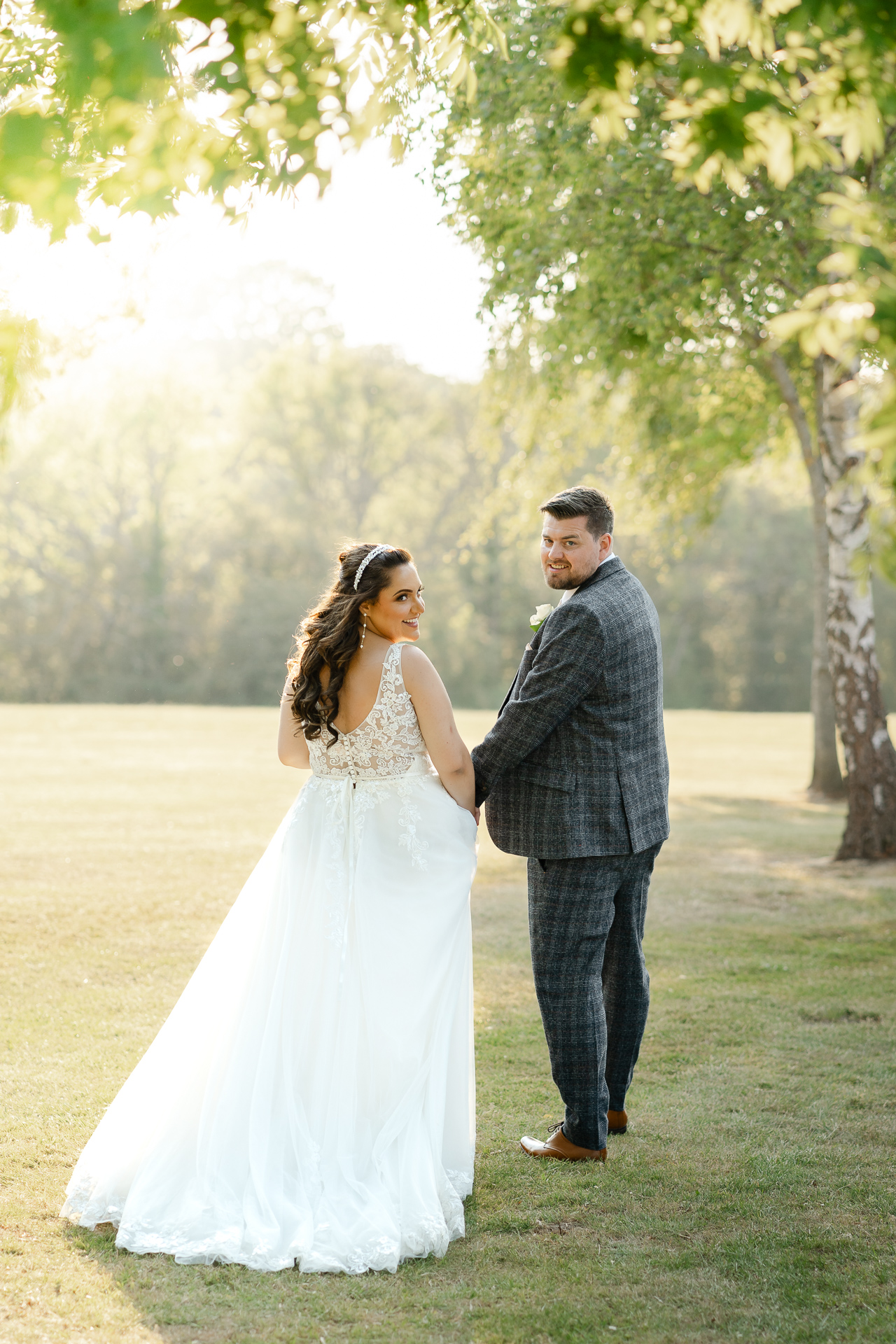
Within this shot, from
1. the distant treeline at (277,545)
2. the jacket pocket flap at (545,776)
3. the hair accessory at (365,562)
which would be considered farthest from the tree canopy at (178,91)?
the distant treeline at (277,545)

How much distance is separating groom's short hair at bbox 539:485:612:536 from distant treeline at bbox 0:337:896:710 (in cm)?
3310

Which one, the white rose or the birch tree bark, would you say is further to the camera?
the birch tree bark

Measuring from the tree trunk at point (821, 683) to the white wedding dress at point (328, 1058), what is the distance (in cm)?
1159

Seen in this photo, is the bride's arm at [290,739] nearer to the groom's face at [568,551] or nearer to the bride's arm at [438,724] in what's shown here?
the bride's arm at [438,724]

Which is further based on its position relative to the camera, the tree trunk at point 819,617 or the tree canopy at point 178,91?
the tree trunk at point 819,617

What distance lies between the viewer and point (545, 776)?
13.7 feet

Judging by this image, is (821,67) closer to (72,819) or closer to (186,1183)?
(186,1183)

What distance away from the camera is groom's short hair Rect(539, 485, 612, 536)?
416 cm

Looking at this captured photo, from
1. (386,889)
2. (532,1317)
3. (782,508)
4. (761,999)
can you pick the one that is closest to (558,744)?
(386,889)

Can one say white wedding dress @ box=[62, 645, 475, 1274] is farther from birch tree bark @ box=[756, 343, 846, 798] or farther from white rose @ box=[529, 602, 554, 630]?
birch tree bark @ box=[756, 343, 846, 798]

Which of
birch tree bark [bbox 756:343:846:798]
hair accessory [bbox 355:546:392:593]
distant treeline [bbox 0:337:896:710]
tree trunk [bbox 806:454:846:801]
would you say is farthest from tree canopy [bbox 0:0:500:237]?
distant treeline [bbox 0:337:896:710]

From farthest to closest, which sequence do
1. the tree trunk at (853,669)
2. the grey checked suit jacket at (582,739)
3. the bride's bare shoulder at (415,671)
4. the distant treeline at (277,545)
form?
1. the distant treeline at (277,545)
2. the tree trunk at (853,669)
3. the grey checked suit jacket at (582,739)
4. the bride's bare shoulder at (415,671)

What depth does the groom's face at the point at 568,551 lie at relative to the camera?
420cm

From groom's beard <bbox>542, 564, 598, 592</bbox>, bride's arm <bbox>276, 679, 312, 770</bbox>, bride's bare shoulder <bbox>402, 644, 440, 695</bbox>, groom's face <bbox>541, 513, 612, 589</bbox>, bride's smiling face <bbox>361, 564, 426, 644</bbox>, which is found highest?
groom's face <bbox>541, 513, 612, 589</bbox>
